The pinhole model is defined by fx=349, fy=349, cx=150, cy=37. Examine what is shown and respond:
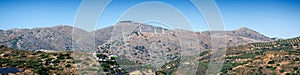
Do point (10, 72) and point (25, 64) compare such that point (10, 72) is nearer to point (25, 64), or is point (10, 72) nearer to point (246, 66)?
point (25, 64)

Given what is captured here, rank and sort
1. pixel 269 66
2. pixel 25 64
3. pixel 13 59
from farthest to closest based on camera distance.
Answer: pixel 269 66 → pixel 13 59 → pixel 25 64

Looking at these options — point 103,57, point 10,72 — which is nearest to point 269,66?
point 103,57

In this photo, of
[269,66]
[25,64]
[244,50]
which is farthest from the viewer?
[244,50]

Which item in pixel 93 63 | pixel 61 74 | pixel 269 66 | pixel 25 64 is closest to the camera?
pixel 93 63

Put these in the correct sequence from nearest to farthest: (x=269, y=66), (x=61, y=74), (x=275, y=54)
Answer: (x=61, y=74) < (x=269, y=66) < (x=275, y=54)

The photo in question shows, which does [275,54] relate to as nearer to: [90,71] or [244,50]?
[244,50]

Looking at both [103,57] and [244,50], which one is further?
[244,50]

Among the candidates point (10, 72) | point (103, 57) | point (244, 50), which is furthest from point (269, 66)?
point (10, 72)

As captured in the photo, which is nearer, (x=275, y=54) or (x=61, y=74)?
(x=61, y=74)
